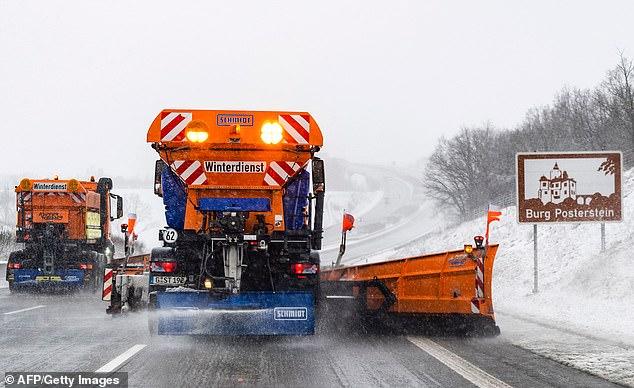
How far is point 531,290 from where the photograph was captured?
2098 centimetres

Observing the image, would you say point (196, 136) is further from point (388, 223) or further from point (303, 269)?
point (388, 223)

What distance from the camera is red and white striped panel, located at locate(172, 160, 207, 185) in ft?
35.7

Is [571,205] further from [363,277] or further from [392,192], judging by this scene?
[392,192]

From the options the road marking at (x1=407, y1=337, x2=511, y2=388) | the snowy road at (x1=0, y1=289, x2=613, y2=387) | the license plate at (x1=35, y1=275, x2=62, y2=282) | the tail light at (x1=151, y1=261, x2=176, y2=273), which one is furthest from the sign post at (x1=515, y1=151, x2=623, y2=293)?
the license plate at (x1=35, y1=275, x2=62, y2=282)

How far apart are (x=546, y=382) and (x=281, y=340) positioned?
4562 millimetres

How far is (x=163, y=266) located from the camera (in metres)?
10.8

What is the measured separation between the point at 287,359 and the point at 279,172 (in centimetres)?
263

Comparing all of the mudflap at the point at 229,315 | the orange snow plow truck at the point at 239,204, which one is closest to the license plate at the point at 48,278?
the orange snow plow truck at the point at 239,204

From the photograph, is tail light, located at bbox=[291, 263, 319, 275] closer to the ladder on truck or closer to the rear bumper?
the rear bumper

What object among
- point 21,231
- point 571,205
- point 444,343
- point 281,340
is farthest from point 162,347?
point 21,231

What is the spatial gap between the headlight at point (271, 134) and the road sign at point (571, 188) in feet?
33.0

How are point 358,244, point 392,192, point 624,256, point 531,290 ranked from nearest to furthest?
point 624,256 → point 531,290 → point 358,244 → point 392,192

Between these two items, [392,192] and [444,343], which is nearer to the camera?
[444,343]

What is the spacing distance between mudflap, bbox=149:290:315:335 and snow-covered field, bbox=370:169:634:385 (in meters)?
2.96
